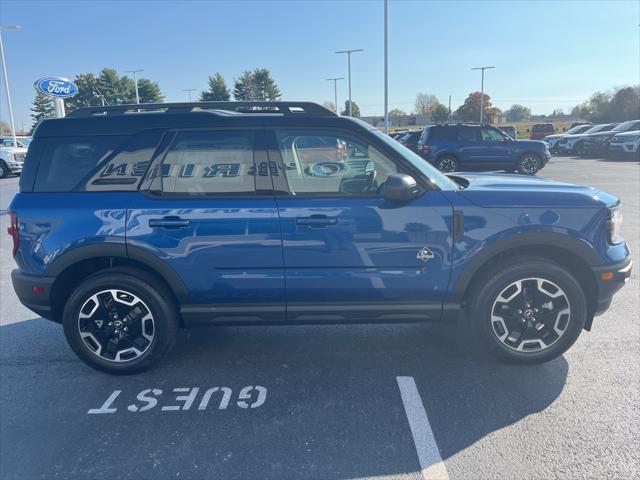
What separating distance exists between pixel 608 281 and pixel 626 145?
73.2 ft

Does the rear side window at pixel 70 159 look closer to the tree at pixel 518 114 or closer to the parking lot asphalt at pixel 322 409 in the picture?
the parking lot asphalt at pixel 322 409

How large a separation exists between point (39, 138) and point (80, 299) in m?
1.20

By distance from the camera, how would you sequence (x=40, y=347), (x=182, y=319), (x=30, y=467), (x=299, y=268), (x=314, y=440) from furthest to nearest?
(x=40, y=347) < (x=182, y=319) < (x=299, y=268) < (x=314, y=440) < (x=30, y=467)

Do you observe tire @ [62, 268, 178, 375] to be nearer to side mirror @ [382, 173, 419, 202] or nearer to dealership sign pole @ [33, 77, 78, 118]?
side mirror @ [382, 173, 419, 202]

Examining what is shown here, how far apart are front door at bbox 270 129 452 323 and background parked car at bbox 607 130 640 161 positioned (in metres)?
22.7

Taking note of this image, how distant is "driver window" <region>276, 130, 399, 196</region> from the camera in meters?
3.37

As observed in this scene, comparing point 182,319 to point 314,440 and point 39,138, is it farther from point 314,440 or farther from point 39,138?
point 39,138

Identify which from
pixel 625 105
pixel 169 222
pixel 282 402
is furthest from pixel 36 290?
pixel 625 105

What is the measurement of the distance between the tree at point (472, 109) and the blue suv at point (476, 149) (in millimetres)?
54396

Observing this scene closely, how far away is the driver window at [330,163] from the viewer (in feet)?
11.1

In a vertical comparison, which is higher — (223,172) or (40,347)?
(223,172)

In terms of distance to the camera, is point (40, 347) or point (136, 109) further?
point (40, 347)

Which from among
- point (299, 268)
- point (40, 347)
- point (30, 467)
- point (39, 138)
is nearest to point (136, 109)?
point (39, 138)

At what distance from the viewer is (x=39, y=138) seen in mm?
3352
